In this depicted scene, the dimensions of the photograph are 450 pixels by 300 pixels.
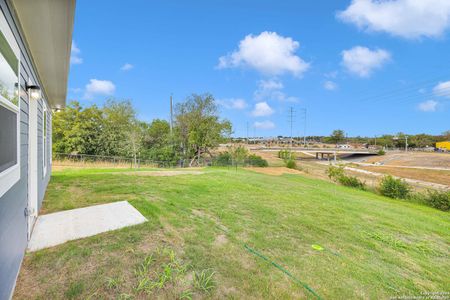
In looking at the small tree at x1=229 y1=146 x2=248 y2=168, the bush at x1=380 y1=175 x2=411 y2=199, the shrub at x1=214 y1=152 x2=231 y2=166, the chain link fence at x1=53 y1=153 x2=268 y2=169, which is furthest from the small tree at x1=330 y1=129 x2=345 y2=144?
the bush at x1=380 y1=175 x2=411 y2=199

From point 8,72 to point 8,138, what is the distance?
1.83 ft

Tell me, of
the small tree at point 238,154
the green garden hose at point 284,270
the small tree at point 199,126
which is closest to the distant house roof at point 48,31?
the green garden hose at point 284,270

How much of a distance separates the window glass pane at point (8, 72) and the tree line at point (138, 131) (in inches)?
523

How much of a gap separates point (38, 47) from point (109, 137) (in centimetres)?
1501

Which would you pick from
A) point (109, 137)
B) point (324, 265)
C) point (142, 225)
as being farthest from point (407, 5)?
point (109, 137)

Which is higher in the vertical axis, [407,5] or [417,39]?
[417,39]

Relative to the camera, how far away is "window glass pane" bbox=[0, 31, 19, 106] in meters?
1.50

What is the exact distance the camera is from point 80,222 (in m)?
3.09

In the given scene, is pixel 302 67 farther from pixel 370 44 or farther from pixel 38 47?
pixel 38 47

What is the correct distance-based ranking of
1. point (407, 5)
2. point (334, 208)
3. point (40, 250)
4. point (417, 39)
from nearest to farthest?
1. point (40, 250)
2. point (334, 208)
3. point (407, 5)
4. point (417, 39)

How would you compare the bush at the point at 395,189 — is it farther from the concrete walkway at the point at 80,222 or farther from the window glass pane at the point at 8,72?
the window glass pane at the point at 8,72

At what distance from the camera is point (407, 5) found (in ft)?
49.5

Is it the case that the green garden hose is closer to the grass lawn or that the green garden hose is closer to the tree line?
the grass lawn

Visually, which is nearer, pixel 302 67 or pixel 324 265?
pixel 324 265
